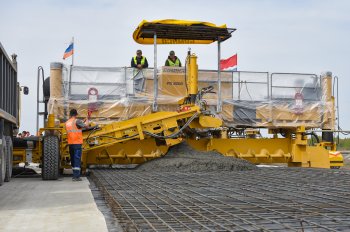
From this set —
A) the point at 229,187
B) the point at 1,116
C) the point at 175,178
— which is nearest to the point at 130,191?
the point at 229,187

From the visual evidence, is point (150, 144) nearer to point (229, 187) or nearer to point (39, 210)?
point (229, 187)

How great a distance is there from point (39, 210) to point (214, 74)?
25.5 feet

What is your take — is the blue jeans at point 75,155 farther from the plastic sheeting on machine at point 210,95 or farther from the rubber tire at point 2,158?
the rubber tire at point 2,158

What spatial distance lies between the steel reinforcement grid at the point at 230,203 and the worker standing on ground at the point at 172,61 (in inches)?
176

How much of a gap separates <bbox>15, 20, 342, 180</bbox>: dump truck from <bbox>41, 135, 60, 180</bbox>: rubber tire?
12cm

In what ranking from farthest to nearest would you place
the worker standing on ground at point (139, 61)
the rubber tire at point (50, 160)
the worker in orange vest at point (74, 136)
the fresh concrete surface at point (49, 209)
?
the worker standing on ground at point (139, 61), the worker in orange vest at point (74, 136), the rubber tire at point (50, 160), the fresh concrete surface at point (49, 209)

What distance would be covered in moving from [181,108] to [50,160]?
10.8ft

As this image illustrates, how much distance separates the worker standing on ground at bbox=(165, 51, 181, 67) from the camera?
1387 centimetres

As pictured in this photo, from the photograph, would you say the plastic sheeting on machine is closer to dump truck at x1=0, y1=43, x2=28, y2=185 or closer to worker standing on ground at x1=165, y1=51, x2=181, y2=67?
worker standing on ground at x1=165, y1=51, x2=181, y2=67

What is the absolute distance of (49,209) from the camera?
6.59 metres

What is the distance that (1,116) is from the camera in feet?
31.1

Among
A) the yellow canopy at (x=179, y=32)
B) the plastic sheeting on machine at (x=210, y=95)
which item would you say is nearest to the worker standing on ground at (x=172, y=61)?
the yellow canopy at (x=179, y=32)

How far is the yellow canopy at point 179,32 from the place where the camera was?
41.7ft

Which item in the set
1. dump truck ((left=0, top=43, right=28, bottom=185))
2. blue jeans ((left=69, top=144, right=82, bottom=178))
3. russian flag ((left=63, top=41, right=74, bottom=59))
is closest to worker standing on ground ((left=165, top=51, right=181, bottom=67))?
blue jeans ((left=69, top=144, right=82, bottom=178))
